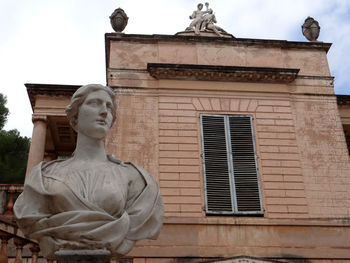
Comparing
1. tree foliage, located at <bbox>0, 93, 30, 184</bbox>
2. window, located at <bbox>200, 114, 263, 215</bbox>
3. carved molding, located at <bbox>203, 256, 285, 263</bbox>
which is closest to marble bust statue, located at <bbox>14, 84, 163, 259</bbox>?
carved molding, located at <bbox>203, 256, 285, 263</bbox>

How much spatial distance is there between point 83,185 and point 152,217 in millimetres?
631

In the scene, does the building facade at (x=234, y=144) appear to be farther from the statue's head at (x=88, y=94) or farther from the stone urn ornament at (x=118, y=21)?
the statue's head at (x=88, y=94)

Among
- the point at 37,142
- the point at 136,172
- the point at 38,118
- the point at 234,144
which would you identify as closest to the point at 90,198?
the point at 136,172

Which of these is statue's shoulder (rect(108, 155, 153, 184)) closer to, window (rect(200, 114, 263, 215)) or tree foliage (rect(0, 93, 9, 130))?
window (rect(200, 114, 263, 215))

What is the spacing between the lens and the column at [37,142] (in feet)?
48.0

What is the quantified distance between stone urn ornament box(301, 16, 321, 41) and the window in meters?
4.42

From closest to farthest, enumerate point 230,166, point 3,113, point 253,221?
point 253,221
point 230,166
point 3,113

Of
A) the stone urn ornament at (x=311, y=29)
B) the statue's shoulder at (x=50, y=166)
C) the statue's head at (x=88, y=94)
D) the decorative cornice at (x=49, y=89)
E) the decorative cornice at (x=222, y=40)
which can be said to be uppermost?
the stone urn ornament at (x=311, y=29)

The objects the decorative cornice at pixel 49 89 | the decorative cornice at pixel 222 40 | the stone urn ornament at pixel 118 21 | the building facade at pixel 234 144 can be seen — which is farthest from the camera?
the decorative cornice at pixel 49 89

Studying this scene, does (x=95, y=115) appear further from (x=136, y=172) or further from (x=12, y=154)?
(x=12, y=154)

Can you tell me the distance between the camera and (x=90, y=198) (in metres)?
3.64

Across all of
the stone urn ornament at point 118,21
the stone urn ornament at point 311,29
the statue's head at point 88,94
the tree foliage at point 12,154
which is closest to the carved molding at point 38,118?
the stone urn ornament at point 118,21

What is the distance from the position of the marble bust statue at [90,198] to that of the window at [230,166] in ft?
26.1

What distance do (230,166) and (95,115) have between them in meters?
8.75
